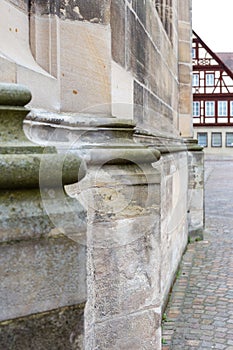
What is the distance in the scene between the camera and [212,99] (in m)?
37.0

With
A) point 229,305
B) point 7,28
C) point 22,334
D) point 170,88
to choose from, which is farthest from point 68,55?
point 170,88

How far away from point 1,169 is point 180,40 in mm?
5854

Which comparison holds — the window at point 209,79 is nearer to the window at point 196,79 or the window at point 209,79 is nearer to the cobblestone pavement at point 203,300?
the window at point 196,79

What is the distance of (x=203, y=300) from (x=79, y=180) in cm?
287

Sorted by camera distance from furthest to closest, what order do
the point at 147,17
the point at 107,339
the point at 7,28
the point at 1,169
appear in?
the point at 147,17, the point at 107,339, the point at 7,28, the point at 1,169

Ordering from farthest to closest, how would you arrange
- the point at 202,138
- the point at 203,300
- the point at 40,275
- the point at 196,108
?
the point at 202,138
the point at 196,108
the point at 203,300
the point at 40,275

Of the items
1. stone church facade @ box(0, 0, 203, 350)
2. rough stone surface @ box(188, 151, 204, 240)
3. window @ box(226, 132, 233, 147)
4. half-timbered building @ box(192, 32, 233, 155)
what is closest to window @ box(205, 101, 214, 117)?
half-timbered building @ box(192, 32, 233, 155)

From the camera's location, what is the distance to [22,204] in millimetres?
1046

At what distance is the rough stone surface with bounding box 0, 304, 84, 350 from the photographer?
3.34 feet

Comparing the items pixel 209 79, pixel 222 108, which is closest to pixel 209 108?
pixel 222 108

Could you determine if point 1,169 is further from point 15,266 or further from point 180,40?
point 180,40

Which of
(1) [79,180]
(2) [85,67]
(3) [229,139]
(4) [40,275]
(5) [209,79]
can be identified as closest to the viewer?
(4) [40,275]

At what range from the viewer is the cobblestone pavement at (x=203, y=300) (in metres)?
3.10

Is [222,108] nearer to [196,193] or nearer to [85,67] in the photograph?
[196,193]
